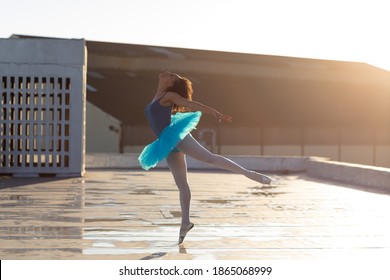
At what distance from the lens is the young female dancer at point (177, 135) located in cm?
751

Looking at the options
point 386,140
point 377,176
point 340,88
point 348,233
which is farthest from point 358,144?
point 348,233

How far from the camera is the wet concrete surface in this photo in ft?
24.0

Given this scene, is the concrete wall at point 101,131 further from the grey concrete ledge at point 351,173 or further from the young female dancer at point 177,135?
the young female dancer at point 177,135

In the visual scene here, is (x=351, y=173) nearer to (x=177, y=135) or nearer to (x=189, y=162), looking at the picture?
(x=189, y=162)

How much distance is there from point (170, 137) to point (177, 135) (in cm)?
8

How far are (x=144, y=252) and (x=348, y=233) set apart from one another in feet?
9.49

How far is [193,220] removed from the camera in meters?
9.88

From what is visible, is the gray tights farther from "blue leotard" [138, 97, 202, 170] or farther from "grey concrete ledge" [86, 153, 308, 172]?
"grey concrete ledge" [86, 153, 308, 172]

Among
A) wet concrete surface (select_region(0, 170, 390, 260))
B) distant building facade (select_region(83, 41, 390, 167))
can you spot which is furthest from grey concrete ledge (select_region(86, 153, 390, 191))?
distant building facade (select_region(83, 41, 390, 167))

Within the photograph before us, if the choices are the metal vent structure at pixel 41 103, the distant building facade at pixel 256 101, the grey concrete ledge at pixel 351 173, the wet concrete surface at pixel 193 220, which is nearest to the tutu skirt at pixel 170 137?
the wet concrete surface at pixel 193 220

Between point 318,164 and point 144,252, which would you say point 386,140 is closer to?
point 318,164

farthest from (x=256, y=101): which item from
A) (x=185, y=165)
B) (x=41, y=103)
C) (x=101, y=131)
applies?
(x=185, y=165)

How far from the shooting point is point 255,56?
47875 millimetres

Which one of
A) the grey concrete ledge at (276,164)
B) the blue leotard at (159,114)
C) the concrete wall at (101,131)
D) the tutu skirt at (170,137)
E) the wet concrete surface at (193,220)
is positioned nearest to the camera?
the wet concrete surface at (193,220)
